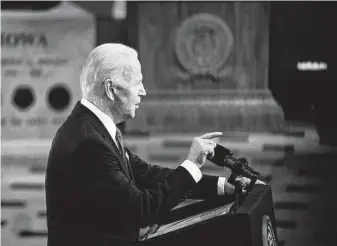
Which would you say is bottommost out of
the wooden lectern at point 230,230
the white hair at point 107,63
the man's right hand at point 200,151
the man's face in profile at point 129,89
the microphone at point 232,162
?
the wooden lectern at point 230,230

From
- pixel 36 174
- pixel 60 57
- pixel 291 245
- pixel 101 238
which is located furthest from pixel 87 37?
pixel 101 238

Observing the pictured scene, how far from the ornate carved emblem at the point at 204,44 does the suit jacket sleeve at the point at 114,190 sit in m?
1.66

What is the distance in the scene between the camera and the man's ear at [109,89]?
4.87ft

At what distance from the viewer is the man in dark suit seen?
140 cm

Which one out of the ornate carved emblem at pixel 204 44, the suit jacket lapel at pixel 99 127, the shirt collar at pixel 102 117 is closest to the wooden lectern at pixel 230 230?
the suit jacket lapel at pixel 99 127

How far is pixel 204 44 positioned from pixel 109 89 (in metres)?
1.62

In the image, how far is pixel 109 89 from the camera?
1.50 m

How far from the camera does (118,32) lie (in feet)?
10.2

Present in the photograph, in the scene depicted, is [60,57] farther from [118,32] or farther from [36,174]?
[36,174]

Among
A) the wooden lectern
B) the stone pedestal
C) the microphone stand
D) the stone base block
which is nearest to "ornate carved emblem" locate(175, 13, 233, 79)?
the stone pedestal

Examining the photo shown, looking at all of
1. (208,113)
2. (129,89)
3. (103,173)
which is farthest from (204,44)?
(103,173)

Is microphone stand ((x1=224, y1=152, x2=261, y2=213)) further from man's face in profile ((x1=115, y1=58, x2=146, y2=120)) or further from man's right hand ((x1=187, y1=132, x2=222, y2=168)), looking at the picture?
man's face in profile ((x1=115, y1=58, x2=146, y2=120))

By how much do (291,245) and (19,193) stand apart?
1.73 metres

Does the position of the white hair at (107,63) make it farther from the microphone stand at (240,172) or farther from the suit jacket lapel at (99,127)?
the microphone stand at (240,172)
